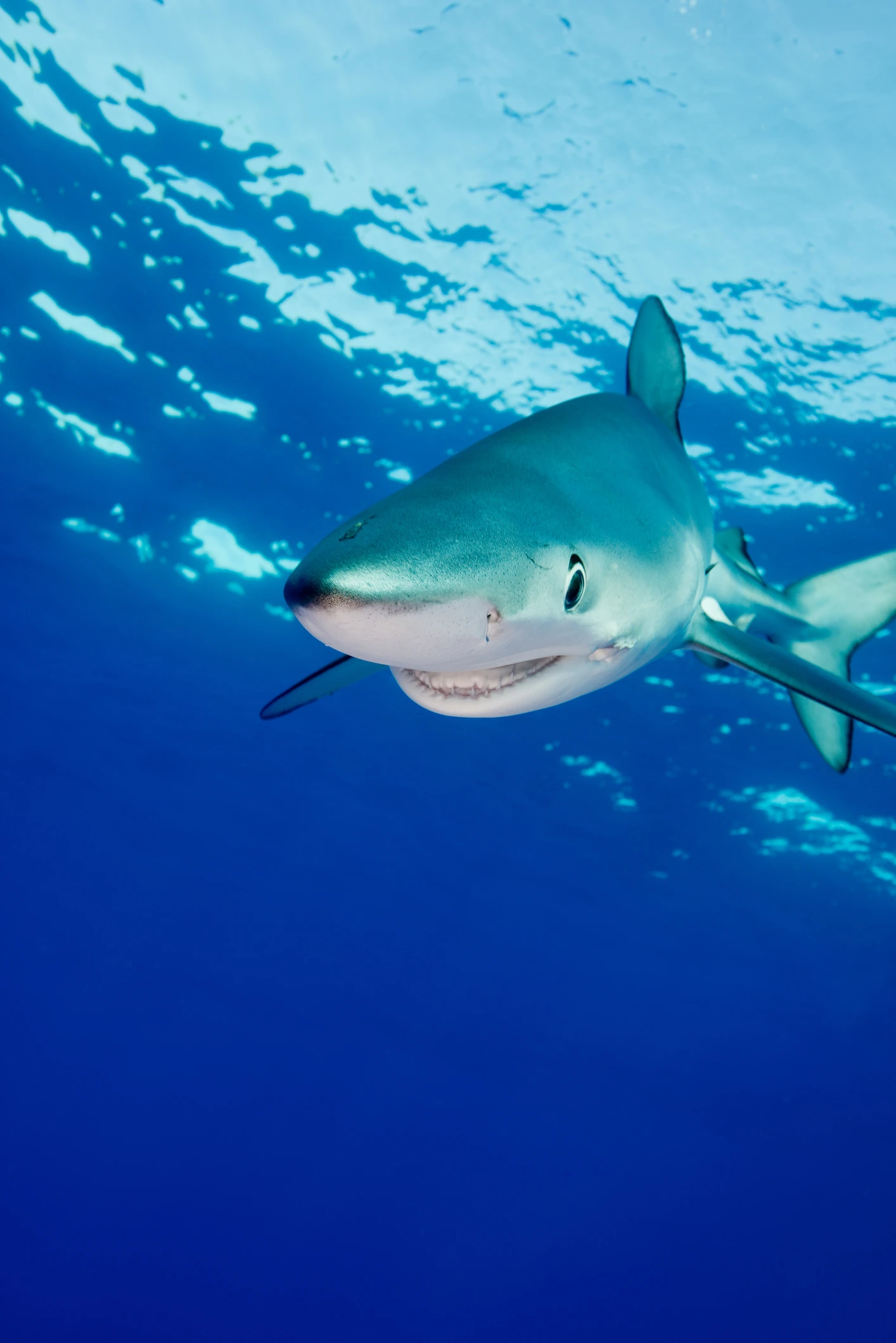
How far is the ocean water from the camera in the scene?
7.03 m

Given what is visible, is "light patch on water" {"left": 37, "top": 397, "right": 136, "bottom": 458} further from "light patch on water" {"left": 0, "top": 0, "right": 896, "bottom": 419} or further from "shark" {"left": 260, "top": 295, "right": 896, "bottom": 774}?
"shark" {"left": 260, "top": 295, "right": 896, "bottom": 774}

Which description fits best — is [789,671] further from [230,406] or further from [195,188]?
[230,406]

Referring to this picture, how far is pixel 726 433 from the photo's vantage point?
31.1ft

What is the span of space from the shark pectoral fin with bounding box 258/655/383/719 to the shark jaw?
0.89 meters

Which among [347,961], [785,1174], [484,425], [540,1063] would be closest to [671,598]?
[484,425]

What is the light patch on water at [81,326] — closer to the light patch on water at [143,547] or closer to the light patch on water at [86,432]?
the light patch on water at [86,432]

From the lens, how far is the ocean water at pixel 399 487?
7031mm

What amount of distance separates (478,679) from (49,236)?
34.3 ft

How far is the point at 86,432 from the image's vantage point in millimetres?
12250

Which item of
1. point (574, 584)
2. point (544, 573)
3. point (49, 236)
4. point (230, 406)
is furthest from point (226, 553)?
point (544, 573)

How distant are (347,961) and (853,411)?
33632 millimetres

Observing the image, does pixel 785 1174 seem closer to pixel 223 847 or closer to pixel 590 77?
pixel 223 847

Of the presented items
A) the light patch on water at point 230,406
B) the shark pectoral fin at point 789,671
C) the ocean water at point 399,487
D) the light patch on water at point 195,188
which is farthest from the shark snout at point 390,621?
the light patch on water at point 230,406

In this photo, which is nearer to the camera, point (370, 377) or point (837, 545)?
point (370, 377)
